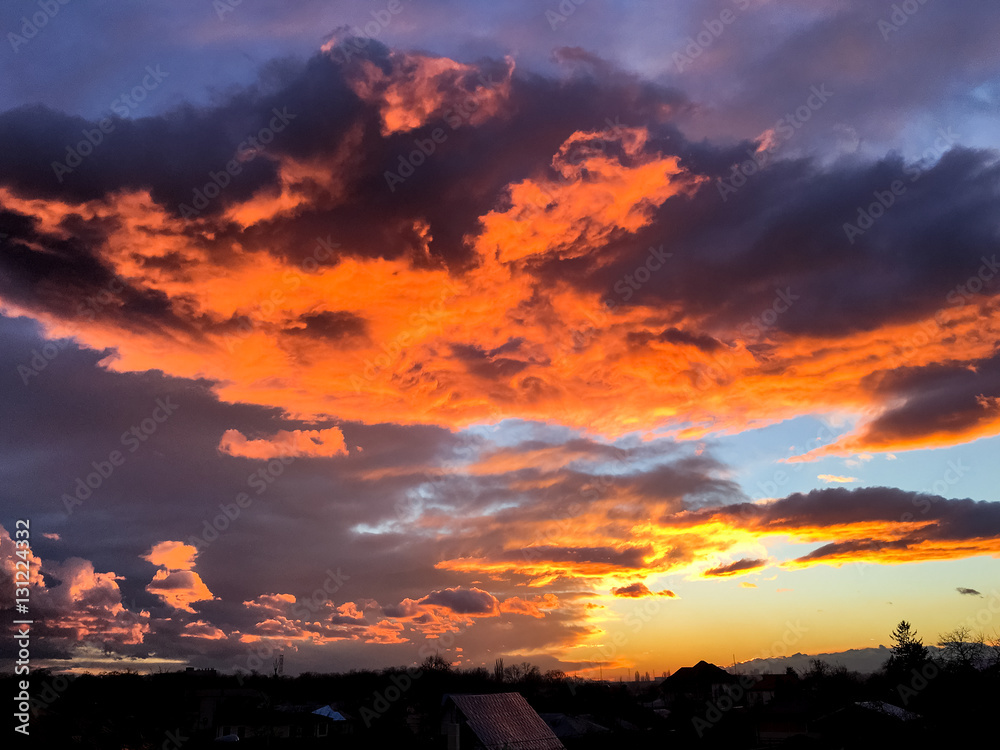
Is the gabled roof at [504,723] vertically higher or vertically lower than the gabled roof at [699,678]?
higher

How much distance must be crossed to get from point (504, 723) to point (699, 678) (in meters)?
83.6

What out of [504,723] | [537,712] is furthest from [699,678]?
[504,723]

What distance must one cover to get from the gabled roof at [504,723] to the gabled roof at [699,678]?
3020 inches

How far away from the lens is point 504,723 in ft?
195

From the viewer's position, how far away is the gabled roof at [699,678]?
128625 millimetres

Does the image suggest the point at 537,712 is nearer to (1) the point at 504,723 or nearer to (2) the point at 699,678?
(1) the point at 504,723

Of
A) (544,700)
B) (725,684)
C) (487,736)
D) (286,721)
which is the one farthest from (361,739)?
(725,684)

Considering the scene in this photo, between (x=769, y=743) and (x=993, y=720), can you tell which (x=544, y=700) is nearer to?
(x=769, y=743)

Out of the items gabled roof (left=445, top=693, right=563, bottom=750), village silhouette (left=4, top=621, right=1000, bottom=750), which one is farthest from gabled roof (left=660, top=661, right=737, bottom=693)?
gabled roof (left=445, top=693, right=563, bottom=750)

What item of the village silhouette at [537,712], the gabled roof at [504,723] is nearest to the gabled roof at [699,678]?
the village silhouette at [537,712]

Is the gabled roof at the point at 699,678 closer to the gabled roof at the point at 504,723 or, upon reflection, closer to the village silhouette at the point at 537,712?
the village silhouette at the point at 537,712

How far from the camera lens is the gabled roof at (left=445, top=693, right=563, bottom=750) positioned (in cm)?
5706

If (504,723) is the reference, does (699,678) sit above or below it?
below

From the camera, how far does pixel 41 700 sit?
43750 mm
